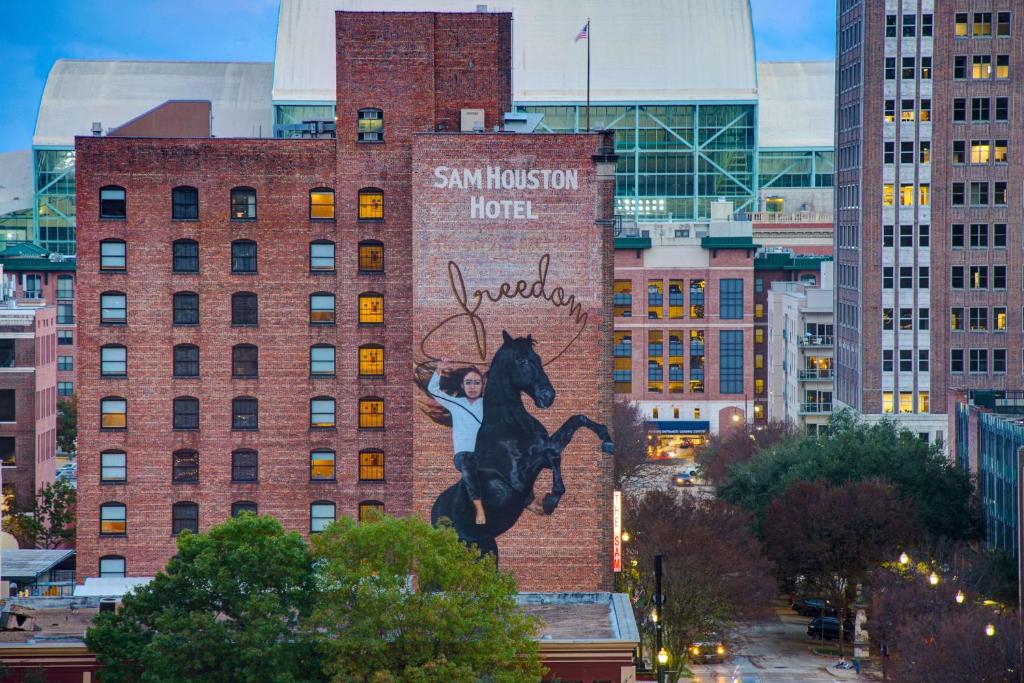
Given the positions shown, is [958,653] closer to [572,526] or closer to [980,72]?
[572,526]

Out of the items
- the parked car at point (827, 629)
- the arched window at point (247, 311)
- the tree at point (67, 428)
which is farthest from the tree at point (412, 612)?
the tree at point (67, 428)

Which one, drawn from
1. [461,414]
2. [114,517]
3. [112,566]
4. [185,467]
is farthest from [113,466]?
[461,414]

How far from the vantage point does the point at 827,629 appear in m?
117

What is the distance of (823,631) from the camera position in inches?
4626

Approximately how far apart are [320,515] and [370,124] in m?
19.1

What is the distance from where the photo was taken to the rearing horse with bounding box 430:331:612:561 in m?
94.4

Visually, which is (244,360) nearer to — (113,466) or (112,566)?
(113,466)

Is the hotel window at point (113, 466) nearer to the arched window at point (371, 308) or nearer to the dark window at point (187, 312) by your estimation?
the dark window at point (187, 312)

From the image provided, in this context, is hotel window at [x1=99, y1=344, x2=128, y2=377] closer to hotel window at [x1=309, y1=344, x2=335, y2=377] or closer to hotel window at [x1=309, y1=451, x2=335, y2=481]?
hotel window at [x1=309, y1=344, x2=335, y2=377]

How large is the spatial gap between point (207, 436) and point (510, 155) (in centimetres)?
2004

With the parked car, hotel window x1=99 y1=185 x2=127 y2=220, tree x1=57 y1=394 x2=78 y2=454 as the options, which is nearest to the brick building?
hotel window x1=99 y1=185 x2=127 y2=220

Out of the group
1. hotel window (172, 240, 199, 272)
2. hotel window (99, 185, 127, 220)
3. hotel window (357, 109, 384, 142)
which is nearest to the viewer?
hotel window (99, 185, 127, 220)

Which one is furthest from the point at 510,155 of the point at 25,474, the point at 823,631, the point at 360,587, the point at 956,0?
the point at 956,0

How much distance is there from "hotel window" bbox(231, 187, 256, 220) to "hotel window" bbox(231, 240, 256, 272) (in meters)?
1.25
